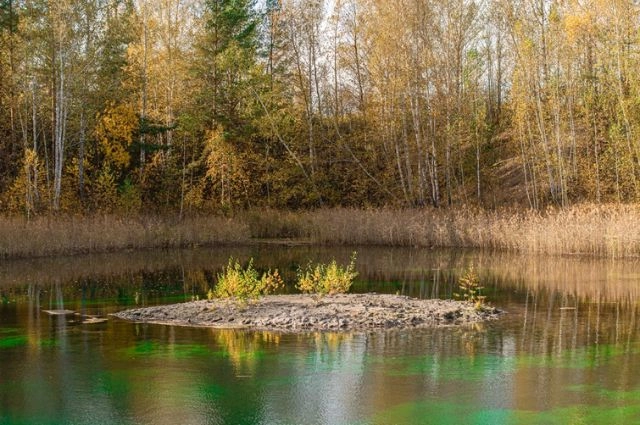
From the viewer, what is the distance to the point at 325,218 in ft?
97.0

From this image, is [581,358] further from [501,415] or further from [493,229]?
[493,229]

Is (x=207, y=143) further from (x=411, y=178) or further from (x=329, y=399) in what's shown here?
(x=329, y=399)

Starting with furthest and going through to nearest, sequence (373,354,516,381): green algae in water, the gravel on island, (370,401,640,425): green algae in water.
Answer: the gravel on island
(373,354,516,381): green algae in water
(370,401,640,425): green algae in water

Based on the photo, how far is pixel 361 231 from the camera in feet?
93.1

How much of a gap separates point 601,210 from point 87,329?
1767 centimetres

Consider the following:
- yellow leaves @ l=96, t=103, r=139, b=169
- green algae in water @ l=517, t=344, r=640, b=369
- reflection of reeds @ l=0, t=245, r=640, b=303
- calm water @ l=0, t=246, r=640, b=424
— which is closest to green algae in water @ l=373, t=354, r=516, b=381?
calm water @ l=0, t=246, r=640, b=424

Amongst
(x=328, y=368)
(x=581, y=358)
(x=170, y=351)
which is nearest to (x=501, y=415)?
(x=328, y=368)

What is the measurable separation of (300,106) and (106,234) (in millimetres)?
15819

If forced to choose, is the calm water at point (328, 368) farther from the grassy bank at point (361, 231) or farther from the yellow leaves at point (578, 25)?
the yellow leaves at point (578, 25)

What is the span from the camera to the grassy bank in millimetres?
23125

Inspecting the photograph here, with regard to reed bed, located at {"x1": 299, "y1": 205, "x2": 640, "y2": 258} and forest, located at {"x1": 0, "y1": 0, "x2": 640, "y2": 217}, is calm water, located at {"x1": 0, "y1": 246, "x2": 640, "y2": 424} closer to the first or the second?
reed bed, located at {"x1": 299, "y1": 205, "x2": 640, "y2": 258}

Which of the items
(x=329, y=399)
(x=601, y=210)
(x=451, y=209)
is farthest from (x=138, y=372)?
(x=451, y=209)

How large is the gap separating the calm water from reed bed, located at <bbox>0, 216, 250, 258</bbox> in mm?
8045

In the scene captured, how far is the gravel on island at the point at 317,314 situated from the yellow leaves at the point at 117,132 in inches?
812
